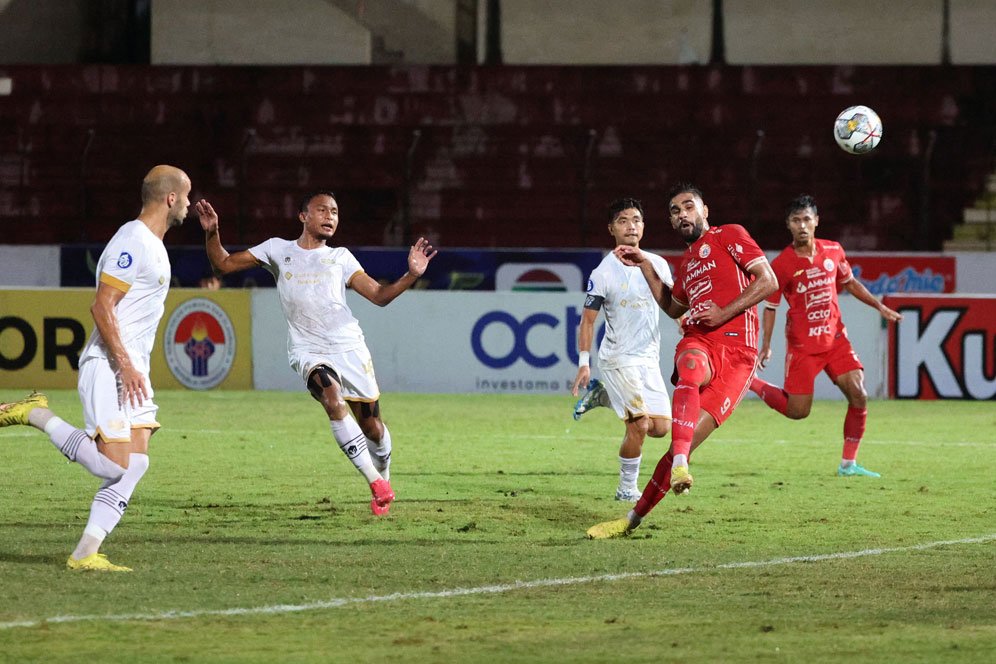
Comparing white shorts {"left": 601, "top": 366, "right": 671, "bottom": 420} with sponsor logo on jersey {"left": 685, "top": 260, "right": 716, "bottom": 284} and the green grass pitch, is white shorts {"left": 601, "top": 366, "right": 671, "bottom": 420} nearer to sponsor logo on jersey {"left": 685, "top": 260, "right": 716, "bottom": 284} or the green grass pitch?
the green grass pitch

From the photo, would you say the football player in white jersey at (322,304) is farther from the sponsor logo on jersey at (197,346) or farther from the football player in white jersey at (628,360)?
the sponsor logo on jersey at (197,346)

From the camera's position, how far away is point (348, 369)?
33.8ft

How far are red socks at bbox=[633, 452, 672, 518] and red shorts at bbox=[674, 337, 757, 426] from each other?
1.62ft

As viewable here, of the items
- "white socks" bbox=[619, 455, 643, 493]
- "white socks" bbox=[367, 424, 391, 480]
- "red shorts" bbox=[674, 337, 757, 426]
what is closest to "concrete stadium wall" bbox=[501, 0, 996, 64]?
"white socks" bbox=[619, 455, 643, 493]

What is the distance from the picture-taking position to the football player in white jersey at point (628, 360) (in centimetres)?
1086

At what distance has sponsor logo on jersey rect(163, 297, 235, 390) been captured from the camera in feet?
68.8

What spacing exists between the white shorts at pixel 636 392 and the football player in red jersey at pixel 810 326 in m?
1.88

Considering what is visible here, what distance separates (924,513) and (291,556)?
4279 millimetres

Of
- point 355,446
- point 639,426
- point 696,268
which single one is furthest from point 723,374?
point 355,446

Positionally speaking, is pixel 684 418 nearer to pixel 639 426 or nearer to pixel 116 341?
pixel 639 426

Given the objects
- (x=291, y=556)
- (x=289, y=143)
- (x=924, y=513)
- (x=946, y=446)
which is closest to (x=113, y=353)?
(x=291, y=556)

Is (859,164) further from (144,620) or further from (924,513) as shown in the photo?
(144,620)

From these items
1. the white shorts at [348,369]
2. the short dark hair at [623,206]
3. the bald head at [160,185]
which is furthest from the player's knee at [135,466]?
the short dark hair at [623,206]

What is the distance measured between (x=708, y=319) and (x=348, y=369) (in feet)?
8.23
